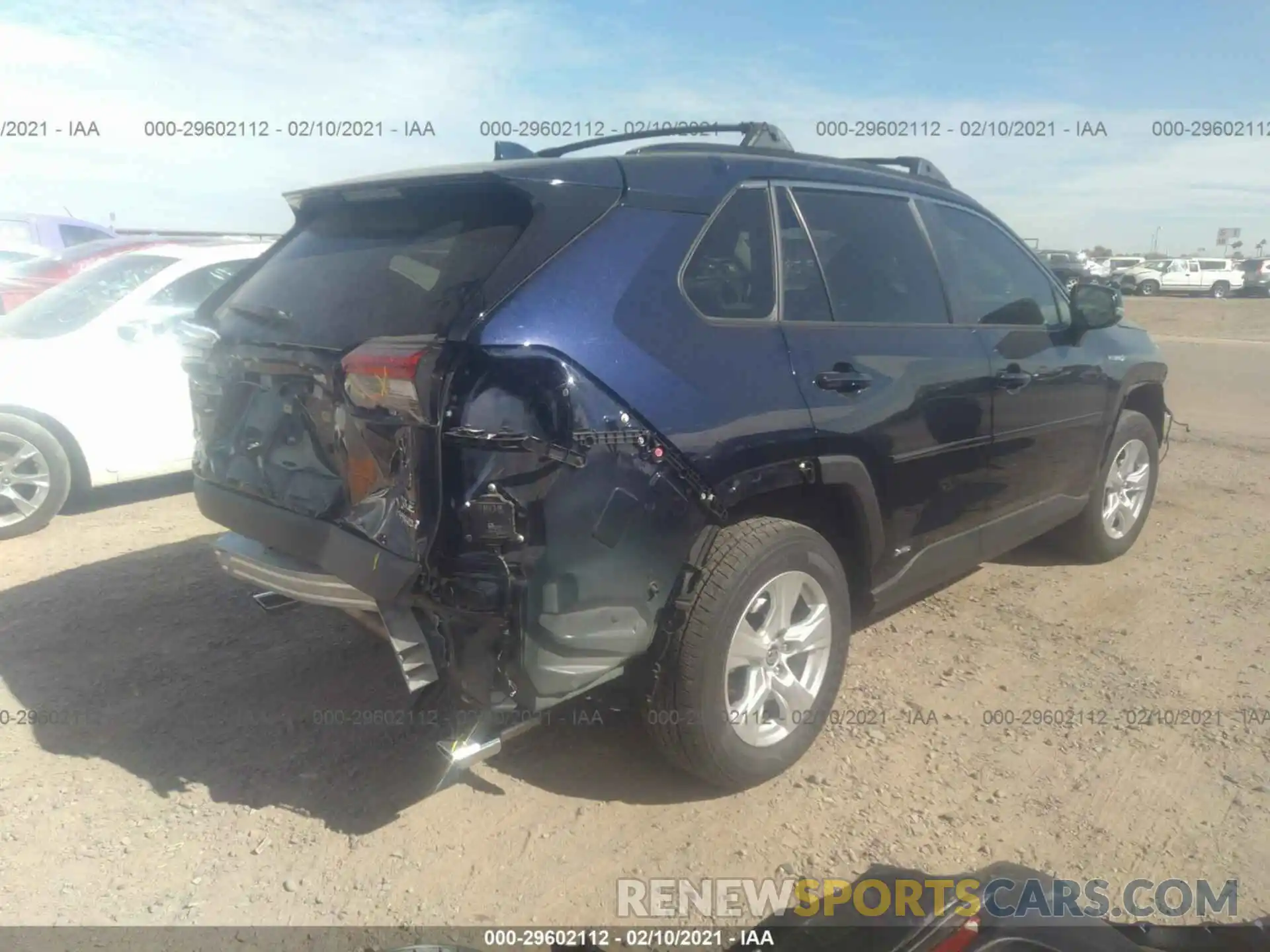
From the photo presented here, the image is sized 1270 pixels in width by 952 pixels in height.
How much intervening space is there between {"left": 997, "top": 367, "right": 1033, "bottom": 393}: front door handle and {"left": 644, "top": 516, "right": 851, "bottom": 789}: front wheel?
3.97 ft

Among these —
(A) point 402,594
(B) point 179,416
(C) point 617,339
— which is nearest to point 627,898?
(A) point 402,594

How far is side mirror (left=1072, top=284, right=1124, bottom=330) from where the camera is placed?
14.8ft

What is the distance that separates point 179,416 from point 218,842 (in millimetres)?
4169

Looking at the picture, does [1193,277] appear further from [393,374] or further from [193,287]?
[393,374]

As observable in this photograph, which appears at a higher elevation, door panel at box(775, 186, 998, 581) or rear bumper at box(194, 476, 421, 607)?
door panel at box(775, 186, 998, 581)

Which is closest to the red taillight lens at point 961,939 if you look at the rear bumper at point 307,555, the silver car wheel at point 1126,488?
the rear bumper at point 307,555

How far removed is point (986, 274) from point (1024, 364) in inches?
17.0

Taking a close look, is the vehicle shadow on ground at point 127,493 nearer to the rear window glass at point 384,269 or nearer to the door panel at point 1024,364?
the rear window glass at point 384,269

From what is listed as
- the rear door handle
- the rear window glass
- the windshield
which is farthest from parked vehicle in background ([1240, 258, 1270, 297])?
the rear window glass

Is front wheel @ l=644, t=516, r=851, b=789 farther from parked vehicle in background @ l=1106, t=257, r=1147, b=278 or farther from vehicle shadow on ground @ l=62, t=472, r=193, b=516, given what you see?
parked vehicle in background @ l=1106, t=257, r=1147, b=278

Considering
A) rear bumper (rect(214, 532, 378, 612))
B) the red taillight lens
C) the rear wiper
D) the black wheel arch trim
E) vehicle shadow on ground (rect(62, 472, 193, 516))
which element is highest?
the rear wiper

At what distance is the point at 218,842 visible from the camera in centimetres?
291

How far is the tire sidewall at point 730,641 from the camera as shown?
2871mm

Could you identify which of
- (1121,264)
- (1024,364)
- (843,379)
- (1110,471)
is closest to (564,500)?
(843,379)
